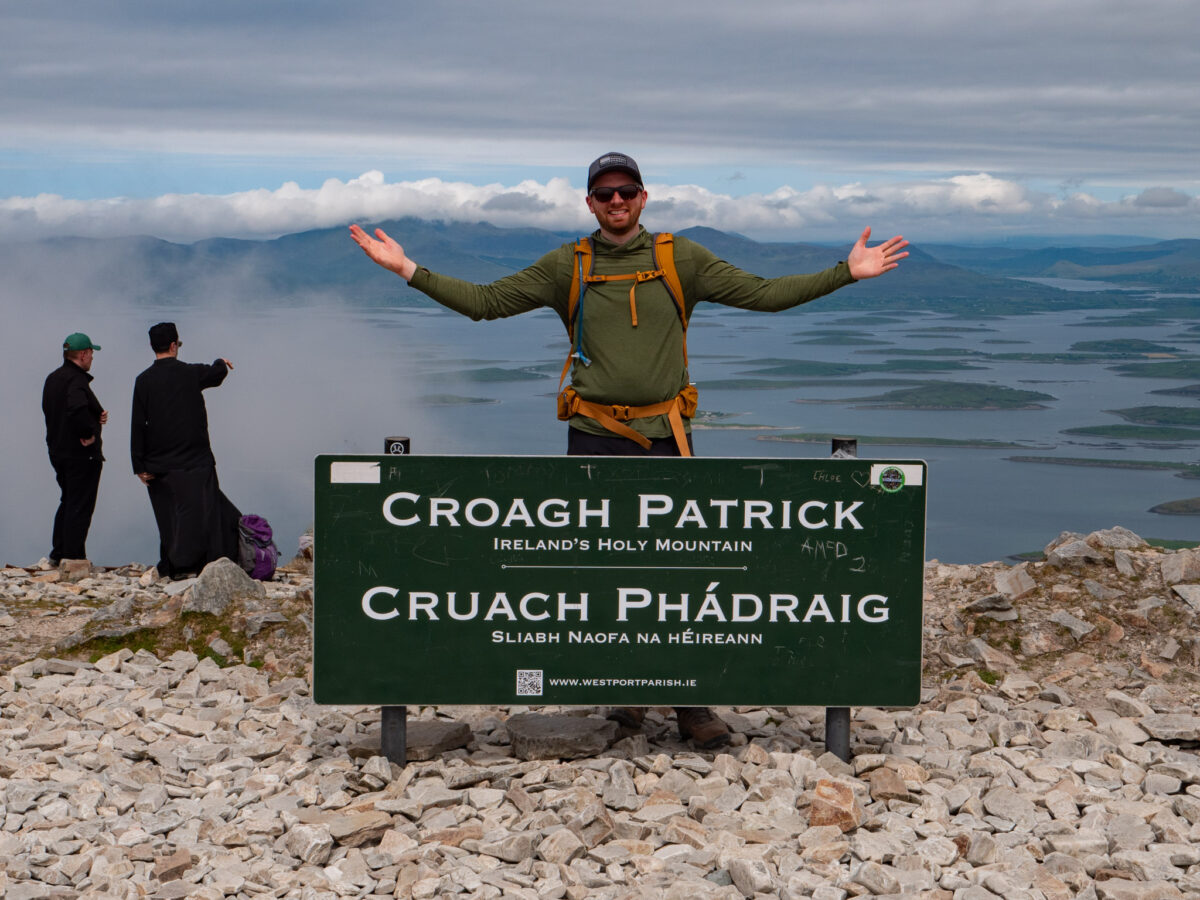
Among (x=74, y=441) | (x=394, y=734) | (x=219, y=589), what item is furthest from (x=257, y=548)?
(x=394, y=734)

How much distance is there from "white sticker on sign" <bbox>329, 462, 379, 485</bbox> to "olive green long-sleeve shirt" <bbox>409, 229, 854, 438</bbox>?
2.94 feet

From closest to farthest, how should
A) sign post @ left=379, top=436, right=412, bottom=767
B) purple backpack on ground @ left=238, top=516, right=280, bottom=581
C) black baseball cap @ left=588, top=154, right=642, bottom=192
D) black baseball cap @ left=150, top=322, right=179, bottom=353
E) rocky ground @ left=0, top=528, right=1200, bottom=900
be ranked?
rocky ground @ left=0, top=528, right=1200, bottom=900 < black baseball cap @ left=588, top=154, right=642, bottom=192 < sign post @ left=379, top=436, right=412, bottom=767 < black baseball cap @ left=150, top=322, right=179, bottom=353 < purple backpack on ground @ left=238, top=516, right=280, bottom=581

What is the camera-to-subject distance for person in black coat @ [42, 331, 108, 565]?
1277 centimetres

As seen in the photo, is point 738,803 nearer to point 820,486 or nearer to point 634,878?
point 634,878

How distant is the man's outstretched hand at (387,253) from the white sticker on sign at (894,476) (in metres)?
2.49

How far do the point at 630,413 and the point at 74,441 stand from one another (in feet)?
26.4

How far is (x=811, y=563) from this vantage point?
675 centimetres

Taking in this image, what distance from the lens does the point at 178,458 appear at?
479 inches

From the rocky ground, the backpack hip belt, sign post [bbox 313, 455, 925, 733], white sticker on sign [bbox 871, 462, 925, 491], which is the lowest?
the rocky ground

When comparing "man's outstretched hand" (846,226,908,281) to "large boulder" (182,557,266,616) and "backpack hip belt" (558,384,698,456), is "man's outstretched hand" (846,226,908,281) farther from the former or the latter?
"large boulder" (182,557,266,616)

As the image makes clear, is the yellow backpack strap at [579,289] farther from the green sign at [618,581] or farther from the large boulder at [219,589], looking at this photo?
the large boulder at [219,589]

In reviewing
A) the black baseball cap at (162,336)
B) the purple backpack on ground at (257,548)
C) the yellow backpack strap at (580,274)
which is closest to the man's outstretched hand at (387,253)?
the yellow backpack strap at (580,274)

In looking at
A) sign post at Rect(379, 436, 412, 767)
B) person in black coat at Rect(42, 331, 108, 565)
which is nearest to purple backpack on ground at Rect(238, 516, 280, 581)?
A: person in black coat at Rect(42, 331, 108, 565)

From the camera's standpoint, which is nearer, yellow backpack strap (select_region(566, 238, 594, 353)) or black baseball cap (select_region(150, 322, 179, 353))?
yellow backpack strap (select_region(566, 238, 594, 353))
